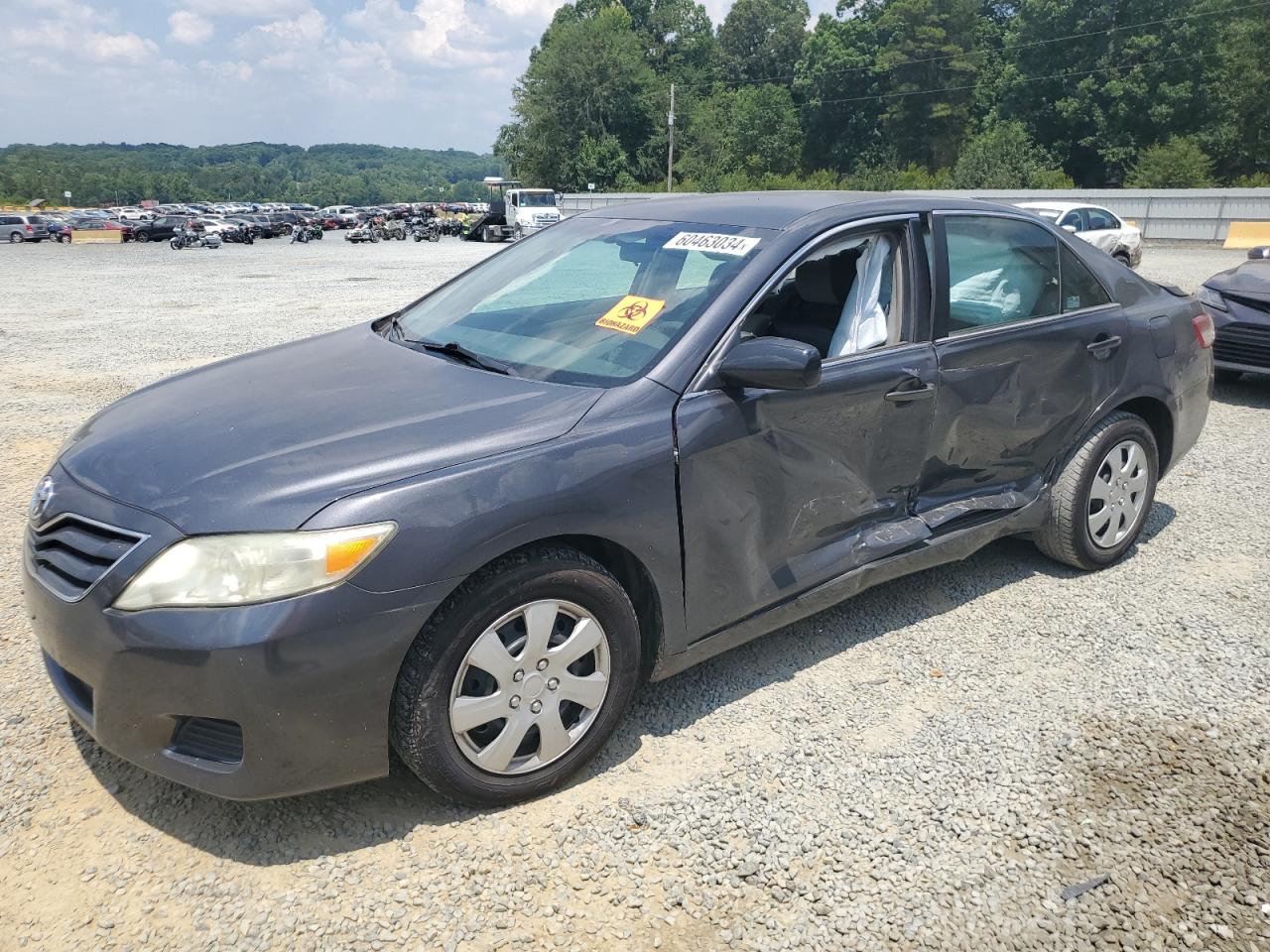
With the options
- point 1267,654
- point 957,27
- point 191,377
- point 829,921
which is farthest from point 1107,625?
point 957,27

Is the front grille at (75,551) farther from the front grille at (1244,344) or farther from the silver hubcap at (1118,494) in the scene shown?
the front grille at (1244,344)

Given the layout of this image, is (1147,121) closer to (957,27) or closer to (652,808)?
(957,27)

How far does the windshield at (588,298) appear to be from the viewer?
3.05 metres

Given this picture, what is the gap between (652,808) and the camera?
108 inches

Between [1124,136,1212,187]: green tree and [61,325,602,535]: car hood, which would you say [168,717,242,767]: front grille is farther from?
[1124,136,1212,187]: green tree

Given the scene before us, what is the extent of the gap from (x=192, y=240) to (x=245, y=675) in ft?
128

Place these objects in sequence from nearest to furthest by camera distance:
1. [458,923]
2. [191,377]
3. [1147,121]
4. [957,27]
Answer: [458,923] → [191,377] → [1147,121] → [957,27]

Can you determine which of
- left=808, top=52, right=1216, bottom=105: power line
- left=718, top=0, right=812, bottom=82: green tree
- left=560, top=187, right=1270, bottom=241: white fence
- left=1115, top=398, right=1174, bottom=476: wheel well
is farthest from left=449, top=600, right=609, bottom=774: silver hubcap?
left=718, top=0, right=812, bottom=82: green tree

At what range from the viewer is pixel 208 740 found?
2.36m

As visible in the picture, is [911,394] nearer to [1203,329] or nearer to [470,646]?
[470,646]

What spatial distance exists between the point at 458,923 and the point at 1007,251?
131 inches

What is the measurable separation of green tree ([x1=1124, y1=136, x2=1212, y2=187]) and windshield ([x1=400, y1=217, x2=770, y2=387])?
47.6 meters

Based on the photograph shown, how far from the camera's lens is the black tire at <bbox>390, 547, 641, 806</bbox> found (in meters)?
2.41

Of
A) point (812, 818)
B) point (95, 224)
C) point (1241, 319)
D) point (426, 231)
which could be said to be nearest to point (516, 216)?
point (426, 231)
